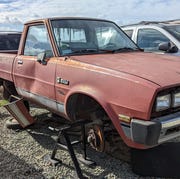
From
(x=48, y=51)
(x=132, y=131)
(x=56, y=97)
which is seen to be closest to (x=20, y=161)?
(x=56, y=97)

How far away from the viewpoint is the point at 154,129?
2660 mm

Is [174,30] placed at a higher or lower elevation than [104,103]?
higher

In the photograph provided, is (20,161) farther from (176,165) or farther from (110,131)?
(176,165)

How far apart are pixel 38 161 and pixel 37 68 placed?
49.9 inches

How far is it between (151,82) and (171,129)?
0.50 metres

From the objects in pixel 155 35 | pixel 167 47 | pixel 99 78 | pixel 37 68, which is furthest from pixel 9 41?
pixel 99 78

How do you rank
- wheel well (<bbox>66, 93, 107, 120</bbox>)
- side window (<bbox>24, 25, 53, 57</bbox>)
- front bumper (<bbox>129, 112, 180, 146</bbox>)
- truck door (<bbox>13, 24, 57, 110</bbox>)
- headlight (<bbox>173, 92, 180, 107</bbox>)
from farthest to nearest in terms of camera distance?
side window (<bbox>24, 25, 53, 57</bbox>), truck door (<bbox>13, 24, 57, 110</bbox>), wheel well (<bbox>66, 93, 107, 120</bbox>), headlight (<bbox>173, 92, 180, 107</bbox>), front bumper (<bbox>129, 112, 180, 146</bbox>)

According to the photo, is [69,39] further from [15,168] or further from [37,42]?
[15,168]

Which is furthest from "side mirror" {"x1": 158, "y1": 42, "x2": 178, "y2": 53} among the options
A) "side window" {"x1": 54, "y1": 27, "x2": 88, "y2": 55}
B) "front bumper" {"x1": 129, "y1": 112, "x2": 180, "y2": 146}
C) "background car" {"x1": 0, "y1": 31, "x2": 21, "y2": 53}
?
"background car" {"x1": 0, "y1": 31, "x2": 21, "y2": 53}

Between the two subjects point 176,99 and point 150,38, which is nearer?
point 176,99

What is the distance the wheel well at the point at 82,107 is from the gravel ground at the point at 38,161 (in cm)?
61

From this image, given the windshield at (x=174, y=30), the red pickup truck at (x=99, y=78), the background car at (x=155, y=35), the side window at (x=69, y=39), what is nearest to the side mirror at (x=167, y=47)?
the background car at (x=155, y=35)

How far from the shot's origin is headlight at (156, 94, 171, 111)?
272 cm

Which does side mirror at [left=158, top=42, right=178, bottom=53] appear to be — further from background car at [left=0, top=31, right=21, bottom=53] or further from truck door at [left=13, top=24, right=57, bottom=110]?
background car at [left=0, top=31, right=21, bottom=53]
